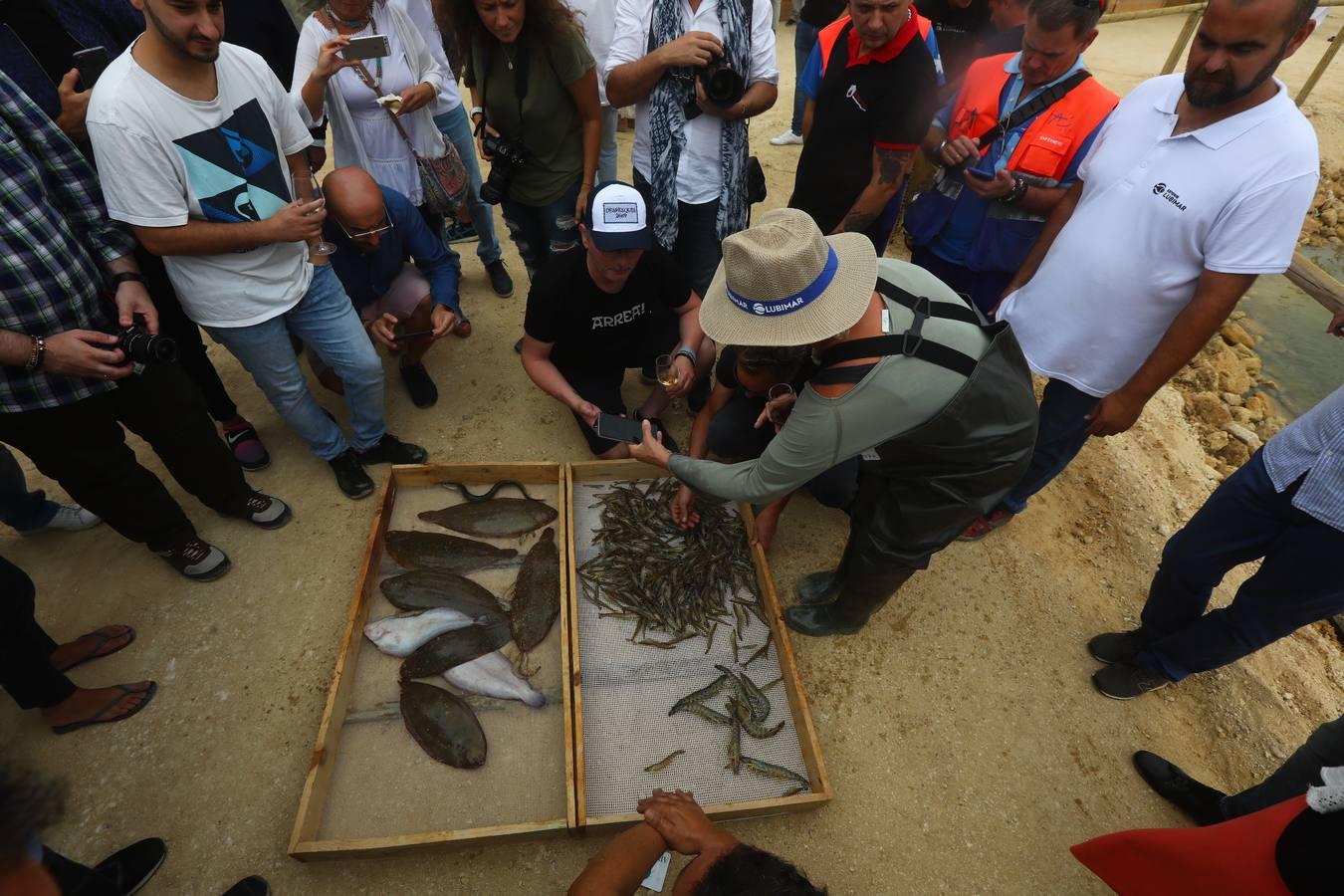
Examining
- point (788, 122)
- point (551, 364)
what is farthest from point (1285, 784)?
point (788, 122)

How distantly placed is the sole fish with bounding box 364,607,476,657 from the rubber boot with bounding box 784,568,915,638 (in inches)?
65.1

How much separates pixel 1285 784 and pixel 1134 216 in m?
2.21

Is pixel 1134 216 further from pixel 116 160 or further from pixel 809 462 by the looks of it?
pixel 116 160

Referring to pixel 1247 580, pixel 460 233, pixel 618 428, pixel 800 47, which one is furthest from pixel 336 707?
pixel 800 47

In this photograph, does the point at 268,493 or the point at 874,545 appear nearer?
the point at 874,545

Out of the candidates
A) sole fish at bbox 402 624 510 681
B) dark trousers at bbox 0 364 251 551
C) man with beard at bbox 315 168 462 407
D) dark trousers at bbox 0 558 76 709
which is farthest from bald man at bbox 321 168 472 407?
dark trousers at bbox 0 558 76 709

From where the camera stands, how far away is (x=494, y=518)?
3396 mm

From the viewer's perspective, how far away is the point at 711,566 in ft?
10.6

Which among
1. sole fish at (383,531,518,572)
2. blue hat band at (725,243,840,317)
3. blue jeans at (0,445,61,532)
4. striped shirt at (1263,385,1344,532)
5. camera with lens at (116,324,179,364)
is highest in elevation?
blue hat band at (725,243,840,317)

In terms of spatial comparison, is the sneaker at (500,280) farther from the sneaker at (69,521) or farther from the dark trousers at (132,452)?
the sneaker at (69,521)

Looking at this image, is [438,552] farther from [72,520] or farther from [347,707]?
[72,520]

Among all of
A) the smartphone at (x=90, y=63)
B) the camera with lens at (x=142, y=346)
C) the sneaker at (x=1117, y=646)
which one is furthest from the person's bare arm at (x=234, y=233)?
the sneaker at (x=1117, y=646)

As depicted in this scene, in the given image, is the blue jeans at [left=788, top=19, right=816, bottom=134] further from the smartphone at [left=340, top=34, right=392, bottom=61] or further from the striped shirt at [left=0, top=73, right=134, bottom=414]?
the striped shirt at [left=0, top=73, right=134, bottom=414]

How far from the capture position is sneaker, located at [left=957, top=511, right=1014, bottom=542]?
11.9ft
